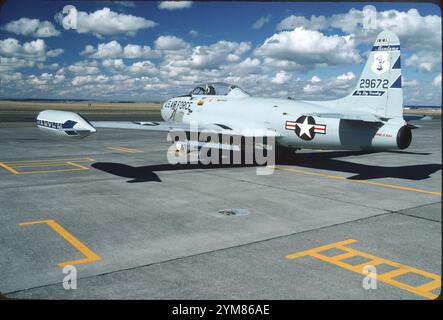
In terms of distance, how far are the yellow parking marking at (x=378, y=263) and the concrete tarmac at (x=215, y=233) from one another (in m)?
0.03

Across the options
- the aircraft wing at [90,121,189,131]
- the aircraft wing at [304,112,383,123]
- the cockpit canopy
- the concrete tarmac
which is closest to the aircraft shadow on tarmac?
the concrete tarmac

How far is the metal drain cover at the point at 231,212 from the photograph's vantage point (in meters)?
9.34

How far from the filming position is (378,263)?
6559mm

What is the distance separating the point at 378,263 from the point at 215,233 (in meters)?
3.27

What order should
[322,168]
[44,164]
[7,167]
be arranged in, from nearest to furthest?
[7,167]
[44,164]
[322,168]

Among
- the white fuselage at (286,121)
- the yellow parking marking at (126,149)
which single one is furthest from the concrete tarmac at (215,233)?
the yellow parking marking at (126,149)

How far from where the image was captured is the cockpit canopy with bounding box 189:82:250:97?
19.1 meters

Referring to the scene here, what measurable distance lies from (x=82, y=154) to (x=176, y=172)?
7.58 meters

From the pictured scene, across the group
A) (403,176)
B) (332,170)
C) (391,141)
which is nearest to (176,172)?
(332,170)

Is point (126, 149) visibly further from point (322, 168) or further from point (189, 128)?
point (322, 168)

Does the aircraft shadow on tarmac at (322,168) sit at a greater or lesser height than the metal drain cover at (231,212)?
greater

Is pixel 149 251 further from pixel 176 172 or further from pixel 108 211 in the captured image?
pixel 176 172

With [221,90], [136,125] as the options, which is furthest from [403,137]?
[136,125]

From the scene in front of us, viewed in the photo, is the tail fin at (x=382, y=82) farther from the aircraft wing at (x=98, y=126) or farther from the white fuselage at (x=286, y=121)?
the aircraft wing at (x=98, y=126)
